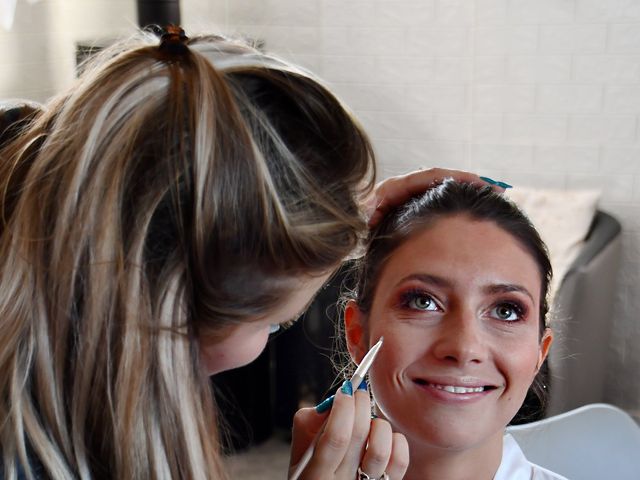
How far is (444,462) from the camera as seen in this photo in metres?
1.34

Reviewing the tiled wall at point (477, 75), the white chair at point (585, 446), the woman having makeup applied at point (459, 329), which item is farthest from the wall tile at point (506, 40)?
the woman having makeup applied at point (459, 329)

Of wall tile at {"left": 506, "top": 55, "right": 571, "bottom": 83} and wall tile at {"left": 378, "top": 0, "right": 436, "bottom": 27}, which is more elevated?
wall tile at {"left": 378, "top": 0, "right": 436, "bottom": 27}

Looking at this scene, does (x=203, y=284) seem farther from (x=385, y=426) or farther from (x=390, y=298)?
(x=390, y=298)

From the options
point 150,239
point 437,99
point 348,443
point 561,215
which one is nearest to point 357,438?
point 348,443

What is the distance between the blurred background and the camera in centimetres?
324

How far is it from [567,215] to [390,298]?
1996mm

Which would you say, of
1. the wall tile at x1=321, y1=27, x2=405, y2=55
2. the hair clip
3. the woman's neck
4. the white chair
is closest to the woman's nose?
the woman's neck

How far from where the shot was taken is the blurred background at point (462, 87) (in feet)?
10.6

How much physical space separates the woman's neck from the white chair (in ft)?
1.05

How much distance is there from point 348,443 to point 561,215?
93.4 inches

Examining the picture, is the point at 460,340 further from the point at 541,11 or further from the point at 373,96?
the point at 373,96

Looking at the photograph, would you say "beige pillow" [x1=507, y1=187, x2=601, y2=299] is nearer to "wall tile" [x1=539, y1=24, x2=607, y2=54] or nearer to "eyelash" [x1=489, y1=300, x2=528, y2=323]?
"wall tile" [x1=539, y1=24, x2=607, y2=54]

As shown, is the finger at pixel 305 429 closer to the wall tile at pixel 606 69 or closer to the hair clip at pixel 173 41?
the hair clip at pixel 173 41

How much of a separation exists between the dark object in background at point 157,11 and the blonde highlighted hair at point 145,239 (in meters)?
2.71
